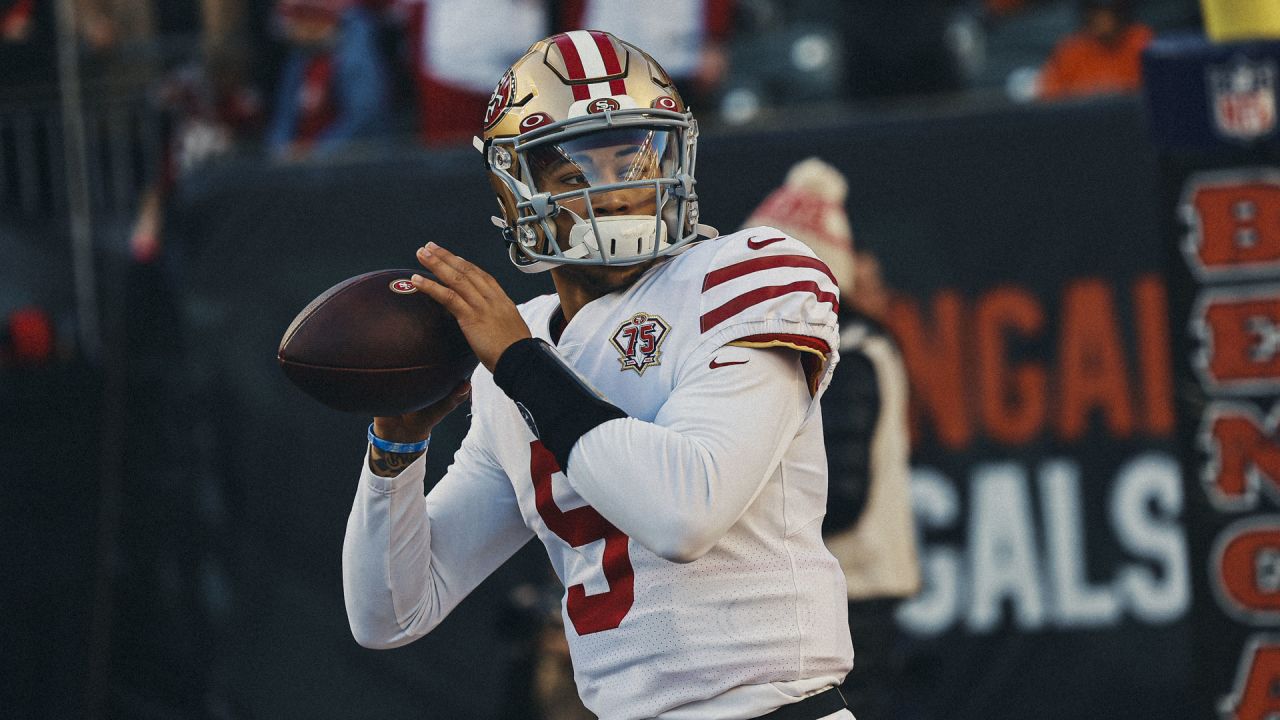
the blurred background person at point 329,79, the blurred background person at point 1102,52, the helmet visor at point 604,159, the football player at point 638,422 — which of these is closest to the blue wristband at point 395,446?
the football player at point 638,422

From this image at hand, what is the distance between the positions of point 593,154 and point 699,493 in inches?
23.5

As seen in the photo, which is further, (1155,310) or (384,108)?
(384,108)

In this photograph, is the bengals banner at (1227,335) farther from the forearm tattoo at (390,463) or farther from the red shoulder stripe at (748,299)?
the forearm tattoo at (390,463)

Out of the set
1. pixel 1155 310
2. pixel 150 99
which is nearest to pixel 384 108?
pixel 150 99

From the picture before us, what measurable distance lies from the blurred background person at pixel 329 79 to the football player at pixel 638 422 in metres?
3.64

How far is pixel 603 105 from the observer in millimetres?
2559

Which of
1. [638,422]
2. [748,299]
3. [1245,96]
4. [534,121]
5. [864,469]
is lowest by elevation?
[864,469]

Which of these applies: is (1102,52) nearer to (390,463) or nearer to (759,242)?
(759,242)

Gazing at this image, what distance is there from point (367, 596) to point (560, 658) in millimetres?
2271

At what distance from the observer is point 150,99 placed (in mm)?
6828

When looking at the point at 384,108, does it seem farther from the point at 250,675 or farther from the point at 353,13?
the point at 250,675

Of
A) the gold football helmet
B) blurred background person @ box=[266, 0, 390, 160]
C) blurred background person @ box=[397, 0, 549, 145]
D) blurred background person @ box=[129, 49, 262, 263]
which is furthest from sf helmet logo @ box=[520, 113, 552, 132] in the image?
blurred background person @ box=[129, 49, 262, 263]

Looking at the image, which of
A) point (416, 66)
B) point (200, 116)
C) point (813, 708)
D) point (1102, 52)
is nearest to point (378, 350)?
point (813, 708)

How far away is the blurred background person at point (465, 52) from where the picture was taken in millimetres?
6020
